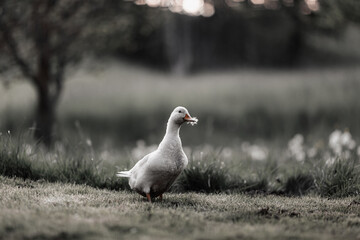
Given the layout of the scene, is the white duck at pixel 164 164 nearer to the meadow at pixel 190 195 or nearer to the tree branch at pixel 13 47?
the meadow at pixel 190 195

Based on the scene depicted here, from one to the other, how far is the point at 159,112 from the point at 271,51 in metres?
16.3

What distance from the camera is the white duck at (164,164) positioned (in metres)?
5.11

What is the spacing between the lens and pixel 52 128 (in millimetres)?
13352

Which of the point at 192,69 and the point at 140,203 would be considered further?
the point at 192,69

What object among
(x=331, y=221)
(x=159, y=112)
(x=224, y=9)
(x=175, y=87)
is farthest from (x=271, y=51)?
(x=331, y=221)

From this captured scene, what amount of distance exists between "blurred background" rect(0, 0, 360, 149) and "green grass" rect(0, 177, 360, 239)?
2.25 metres

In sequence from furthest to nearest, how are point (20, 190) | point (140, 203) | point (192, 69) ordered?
point (192, 69)
point (20, 190)
point (140, 203)

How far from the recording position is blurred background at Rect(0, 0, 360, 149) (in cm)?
1334

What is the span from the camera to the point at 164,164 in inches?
200

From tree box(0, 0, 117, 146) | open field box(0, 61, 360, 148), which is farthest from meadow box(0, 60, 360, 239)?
tree box(0, 0, 117, 146)

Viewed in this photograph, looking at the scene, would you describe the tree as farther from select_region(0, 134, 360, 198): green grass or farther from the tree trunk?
select_region(0, 134, 360, 198): green grass

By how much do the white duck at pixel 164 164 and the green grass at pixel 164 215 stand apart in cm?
24

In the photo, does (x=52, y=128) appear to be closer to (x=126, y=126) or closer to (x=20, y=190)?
Answer: (x=126, y=126)

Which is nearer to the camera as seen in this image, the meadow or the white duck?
the meadow
